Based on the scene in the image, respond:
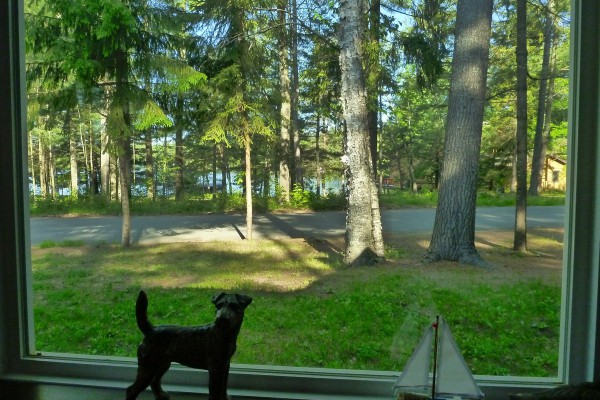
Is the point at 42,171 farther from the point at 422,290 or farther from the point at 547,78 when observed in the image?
the point at 547,78

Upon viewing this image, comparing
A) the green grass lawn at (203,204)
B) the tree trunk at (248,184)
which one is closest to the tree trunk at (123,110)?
the green grass lawn at (203,204)

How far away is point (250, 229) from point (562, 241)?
2.94ft

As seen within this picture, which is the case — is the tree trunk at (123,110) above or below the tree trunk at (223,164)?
above

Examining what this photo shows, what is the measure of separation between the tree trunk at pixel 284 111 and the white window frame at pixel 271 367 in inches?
22.2

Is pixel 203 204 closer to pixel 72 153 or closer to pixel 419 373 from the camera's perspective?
pixel 72 153

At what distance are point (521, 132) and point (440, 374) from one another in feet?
2.40

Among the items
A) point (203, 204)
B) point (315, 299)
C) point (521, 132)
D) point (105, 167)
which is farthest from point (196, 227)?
point (521, 132)

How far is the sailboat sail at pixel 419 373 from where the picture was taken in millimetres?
1111

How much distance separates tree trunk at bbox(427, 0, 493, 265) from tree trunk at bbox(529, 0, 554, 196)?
0.15m

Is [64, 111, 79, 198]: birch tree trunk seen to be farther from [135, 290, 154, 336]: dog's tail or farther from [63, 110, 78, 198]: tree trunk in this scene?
[135, 290, 154, 336]: dog's tail

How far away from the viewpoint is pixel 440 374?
3.62 feet

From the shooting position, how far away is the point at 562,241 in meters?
1.27

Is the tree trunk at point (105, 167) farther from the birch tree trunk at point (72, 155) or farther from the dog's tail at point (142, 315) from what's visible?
the dog's tail at point (142, 315)

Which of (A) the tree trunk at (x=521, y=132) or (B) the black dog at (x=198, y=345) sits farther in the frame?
(A) the tree trunk at (x=521, y=132)
